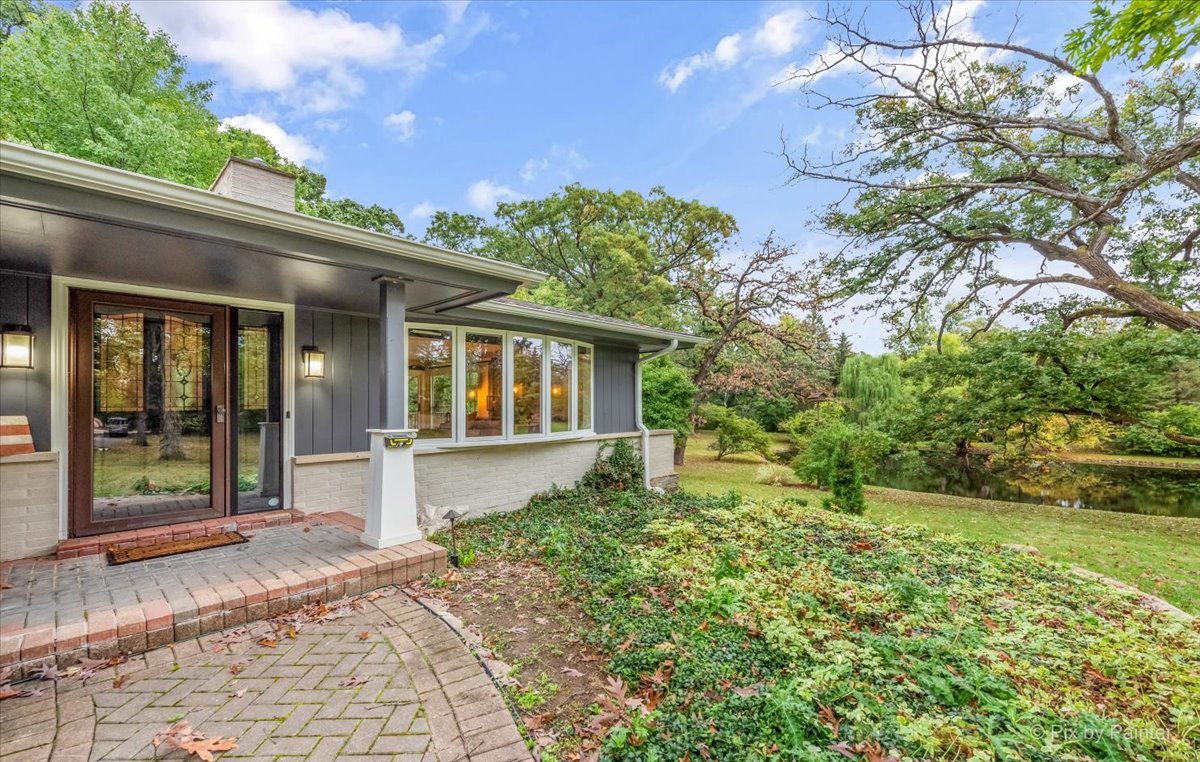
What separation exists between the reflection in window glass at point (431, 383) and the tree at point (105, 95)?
29.5 feet

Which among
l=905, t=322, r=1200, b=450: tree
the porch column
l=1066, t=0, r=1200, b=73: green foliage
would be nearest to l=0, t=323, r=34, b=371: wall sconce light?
the porch column

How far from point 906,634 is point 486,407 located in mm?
4606

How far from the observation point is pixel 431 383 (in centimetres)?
552

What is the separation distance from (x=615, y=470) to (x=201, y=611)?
5450mm

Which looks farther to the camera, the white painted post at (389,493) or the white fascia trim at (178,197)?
the white painted post at (389,493)

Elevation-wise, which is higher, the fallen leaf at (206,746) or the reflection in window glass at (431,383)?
the reflection in window glass at (431,383)

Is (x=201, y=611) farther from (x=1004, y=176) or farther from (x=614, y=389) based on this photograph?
(x=1004, y=176)

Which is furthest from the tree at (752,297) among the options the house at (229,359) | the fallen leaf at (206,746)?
the fallen leaf at (206,746)

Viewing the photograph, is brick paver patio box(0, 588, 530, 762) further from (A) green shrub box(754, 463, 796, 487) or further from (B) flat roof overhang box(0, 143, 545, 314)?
(A) green shrub box(754, 463, 796, 487)

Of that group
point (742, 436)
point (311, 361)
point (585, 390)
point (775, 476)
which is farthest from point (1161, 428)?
point (311, 361)

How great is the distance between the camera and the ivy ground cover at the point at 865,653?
1.87 m

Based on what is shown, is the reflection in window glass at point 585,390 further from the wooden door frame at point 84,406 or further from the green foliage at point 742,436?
the green foliage at point 742,436

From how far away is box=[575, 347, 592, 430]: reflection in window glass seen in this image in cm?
709

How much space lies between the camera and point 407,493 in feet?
12.6
